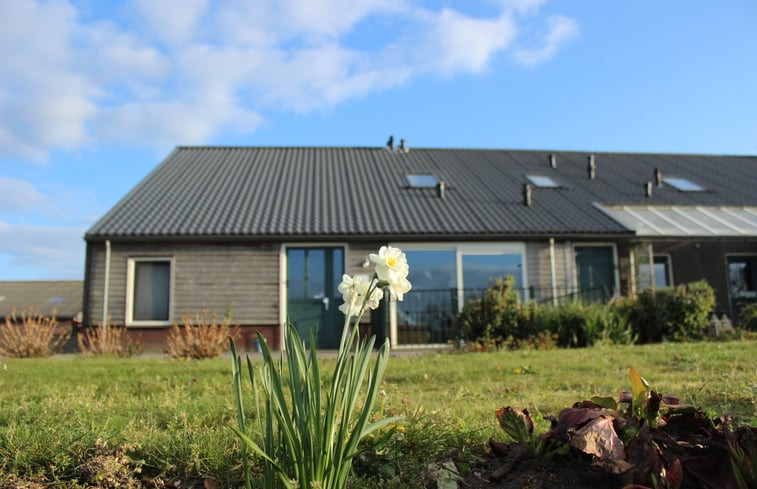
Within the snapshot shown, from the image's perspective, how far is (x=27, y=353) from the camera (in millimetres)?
9820

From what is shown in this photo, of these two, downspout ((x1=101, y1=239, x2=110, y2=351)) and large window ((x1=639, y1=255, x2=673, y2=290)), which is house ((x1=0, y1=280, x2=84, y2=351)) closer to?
downspout ((x1=101, y1=239, x2=110, y2=351))

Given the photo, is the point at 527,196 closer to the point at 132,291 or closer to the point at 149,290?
the point at 149,290

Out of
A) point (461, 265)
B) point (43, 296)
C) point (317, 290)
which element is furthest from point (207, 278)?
point (43, 296)

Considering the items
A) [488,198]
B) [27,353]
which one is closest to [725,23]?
[488,198]

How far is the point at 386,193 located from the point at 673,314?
7846mm

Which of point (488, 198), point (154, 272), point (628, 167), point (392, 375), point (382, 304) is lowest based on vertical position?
point (392, 375)

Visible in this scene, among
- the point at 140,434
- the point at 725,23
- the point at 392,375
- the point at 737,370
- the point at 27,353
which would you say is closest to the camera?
the point at 140,434

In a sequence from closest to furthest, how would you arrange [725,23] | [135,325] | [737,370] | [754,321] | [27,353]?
[737,370] → [725,23] → [27,353] → [754,321] → [135,325]

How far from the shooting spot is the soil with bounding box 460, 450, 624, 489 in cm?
233

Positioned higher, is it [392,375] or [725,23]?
[725,23]

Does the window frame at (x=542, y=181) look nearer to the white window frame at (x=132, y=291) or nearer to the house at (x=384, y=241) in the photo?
the house at (x=384, y=241)

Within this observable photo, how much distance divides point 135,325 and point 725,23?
39.1 ft

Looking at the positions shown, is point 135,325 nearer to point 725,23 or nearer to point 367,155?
point 367,155

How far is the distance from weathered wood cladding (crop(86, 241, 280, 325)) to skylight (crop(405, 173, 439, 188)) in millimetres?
4999
